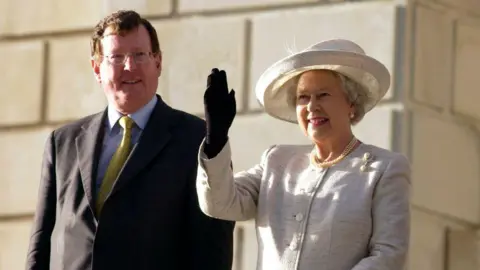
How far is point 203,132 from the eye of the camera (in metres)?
6.03

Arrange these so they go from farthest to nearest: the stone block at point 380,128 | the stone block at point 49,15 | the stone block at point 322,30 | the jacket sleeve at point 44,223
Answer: the stone block at point 49,15 → the stone block at point 322,30 → the stone block at point 380,128 → the jacket sleeve at point 44,223

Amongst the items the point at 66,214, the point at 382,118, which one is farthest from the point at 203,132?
the point at 382,118

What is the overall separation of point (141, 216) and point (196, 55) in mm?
2413

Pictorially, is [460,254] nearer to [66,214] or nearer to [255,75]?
[255,75]

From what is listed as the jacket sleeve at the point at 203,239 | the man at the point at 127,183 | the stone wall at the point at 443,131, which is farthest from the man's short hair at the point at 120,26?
the stone wall at the point at 443,131

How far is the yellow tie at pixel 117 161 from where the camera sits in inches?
232

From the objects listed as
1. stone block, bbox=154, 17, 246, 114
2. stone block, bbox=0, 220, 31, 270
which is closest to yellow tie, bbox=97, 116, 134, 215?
stone block, bbox=154, 17, 246, 114

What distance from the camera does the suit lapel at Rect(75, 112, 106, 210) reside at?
5918 mm

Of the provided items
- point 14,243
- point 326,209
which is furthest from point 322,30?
point 326,209

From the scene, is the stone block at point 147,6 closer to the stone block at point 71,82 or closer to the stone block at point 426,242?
the stone block at point 71,82

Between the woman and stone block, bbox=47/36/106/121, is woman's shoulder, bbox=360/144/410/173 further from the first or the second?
stone block, bbox=47/36/106/121

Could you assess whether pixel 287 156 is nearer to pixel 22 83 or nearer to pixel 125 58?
pixel 125 58

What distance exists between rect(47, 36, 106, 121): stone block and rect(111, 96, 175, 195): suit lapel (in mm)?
2607

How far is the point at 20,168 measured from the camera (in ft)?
29.0
